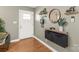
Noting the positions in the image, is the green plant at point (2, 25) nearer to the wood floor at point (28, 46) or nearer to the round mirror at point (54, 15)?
the wood floor at point (28, 46)

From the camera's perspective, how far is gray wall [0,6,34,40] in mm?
1154

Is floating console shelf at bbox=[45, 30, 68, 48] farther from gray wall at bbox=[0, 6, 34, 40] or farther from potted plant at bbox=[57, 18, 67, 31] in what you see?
gray wall at bbox=[0, 6, 34, 40]

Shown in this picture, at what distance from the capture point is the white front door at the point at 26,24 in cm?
126

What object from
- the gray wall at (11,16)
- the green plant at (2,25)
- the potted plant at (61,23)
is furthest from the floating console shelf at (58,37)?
the green plant at (2,25)

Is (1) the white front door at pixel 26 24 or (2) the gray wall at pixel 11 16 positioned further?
(1) the white front door at pixel 26 24

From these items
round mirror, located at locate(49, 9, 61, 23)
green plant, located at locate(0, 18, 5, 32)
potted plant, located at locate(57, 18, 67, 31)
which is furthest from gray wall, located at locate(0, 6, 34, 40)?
potted plant, located at locate(57, 18, 67, 31)

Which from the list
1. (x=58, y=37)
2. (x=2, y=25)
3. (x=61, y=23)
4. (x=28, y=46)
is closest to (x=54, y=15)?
(x=61, y=23)

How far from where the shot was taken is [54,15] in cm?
125

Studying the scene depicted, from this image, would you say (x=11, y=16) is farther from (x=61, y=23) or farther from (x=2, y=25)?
(x=61, y=23)

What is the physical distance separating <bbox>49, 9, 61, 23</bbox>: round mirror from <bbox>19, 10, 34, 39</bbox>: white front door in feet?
0.87

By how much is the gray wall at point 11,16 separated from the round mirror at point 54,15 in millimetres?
270

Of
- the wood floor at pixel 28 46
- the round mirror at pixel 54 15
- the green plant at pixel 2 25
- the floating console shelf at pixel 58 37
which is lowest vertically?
the wood floor at pixel 28 46
